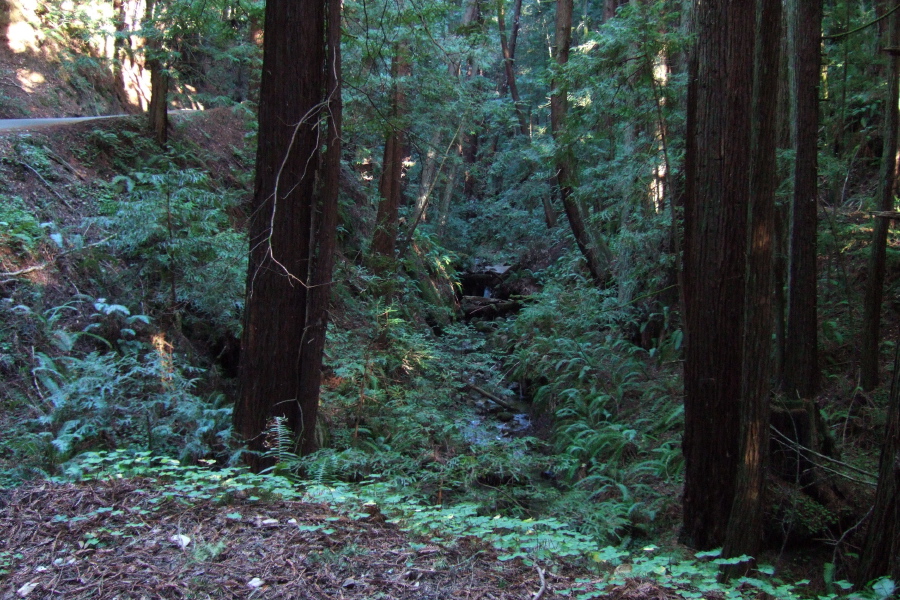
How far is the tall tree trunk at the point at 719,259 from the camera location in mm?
5402

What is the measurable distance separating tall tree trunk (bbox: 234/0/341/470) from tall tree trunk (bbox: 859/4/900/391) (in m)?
7.22

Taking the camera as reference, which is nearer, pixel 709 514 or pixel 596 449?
pixel 709 514

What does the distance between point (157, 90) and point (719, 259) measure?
1097 centimetres

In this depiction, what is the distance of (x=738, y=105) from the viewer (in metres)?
5.45

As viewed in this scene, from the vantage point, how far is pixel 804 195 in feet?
26.3

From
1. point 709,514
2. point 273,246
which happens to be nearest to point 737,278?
point 709,514

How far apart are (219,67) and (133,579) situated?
22455 mm

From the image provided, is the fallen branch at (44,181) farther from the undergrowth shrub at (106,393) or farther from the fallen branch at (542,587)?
the fallen branch at (542,587)

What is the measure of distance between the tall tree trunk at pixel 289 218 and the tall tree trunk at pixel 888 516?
4827 millimetres

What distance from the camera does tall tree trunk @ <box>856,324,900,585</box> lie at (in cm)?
374

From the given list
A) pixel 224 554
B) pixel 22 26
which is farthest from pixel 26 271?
pixel 22 26

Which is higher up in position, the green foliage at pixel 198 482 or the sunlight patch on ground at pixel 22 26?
the sunlight patch on ground at pixel 22 26

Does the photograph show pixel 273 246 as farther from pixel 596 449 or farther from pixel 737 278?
pixel 596 449

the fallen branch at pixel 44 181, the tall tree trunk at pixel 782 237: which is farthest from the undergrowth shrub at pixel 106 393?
the tall tree trunk at pixel 782 237
